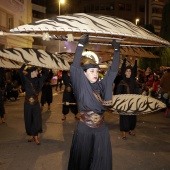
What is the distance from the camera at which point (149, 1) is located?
72.4m

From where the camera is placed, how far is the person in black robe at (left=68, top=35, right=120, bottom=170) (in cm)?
388

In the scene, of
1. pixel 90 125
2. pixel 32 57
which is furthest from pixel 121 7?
pixel 90 125

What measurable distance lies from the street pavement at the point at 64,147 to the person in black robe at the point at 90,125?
190cm

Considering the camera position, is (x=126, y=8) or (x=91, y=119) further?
(x=126, y=8)

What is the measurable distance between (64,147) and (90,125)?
3389 millimetres

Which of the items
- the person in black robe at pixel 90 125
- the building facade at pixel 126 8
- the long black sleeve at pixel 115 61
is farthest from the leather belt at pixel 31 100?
the building facade at pixel 126 8

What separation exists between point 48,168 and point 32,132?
1895 millimetres

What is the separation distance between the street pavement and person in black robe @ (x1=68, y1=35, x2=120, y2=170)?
74.9 inches

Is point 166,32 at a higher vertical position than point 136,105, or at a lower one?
higher

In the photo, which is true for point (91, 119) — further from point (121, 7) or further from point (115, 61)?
point (121, 7)

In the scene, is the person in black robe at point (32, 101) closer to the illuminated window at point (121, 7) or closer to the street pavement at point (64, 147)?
the street pavement at point (64, 147)

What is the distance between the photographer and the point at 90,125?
12.9 feet

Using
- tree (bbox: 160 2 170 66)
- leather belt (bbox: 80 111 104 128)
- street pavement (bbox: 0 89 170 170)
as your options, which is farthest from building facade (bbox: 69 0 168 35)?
leather belt (bbox: 80 111 104 128)

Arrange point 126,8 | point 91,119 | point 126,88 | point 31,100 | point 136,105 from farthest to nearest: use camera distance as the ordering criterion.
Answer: point 126,8 < point 126,88 < point 31,100 < point 136,105 < point 91,119
